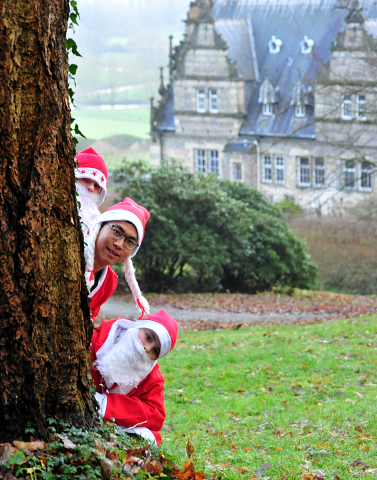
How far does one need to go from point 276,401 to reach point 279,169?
111ft

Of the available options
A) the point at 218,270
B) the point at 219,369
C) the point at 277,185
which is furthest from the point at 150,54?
the point at 219,369

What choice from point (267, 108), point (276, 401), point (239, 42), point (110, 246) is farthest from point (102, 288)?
point (239, 42)

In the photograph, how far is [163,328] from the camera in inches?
156

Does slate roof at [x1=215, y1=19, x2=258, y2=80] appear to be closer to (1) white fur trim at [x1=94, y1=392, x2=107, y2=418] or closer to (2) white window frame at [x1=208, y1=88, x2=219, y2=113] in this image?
(2) white window frame at [x1=208, y1=88, x2=219, y2=113]

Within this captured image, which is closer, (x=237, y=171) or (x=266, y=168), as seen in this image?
(x=266, y=168)

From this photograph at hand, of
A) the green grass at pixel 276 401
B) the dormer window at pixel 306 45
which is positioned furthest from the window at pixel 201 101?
the green grass at pixel 276 401

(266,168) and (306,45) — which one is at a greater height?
(306,45)

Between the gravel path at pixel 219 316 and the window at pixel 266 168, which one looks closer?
the gravel path at pixel 219 316

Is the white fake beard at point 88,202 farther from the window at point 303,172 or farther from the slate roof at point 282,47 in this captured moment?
the window at point 303,172

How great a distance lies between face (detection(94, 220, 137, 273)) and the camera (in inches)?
163

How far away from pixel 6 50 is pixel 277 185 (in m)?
38.7

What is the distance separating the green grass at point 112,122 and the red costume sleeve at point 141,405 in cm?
3511

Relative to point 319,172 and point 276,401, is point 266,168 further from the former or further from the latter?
point 276,401

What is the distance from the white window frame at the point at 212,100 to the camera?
42812 mm
